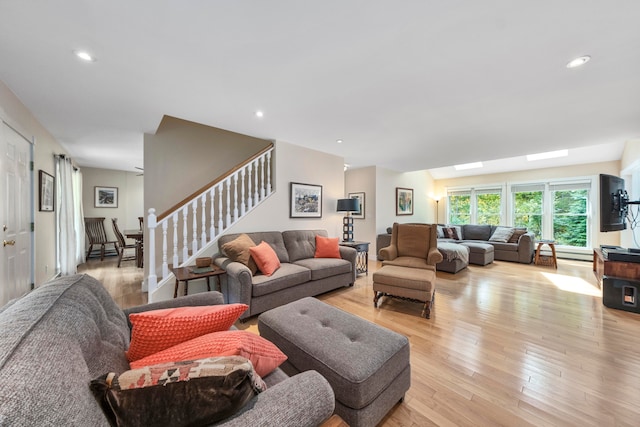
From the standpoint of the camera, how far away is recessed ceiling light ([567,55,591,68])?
1.85 meters

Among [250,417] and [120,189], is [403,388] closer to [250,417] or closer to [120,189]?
[250,417]

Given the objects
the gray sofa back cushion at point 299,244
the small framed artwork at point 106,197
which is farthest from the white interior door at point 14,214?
the small framed artwork at point 106,197

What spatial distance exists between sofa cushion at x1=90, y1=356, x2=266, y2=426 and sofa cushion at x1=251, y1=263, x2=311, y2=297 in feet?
6.37

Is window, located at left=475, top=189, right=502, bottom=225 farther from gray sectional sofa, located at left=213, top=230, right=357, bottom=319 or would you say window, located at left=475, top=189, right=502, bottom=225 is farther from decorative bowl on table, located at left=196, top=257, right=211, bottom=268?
decorative bowl on table, located at left=196, top=257, right=211, bottom=268

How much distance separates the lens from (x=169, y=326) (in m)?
1.01

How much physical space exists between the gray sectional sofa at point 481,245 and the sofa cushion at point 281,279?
2946 mm

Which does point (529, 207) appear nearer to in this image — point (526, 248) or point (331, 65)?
point (526, 248)

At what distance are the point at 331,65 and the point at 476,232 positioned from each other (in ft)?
20.6

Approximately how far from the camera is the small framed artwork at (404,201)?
6590 millimetres

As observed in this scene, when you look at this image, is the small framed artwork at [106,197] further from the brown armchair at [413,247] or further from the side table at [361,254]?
the brown armchair at [413,247]

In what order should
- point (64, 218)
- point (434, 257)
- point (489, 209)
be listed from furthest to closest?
point (489, 209) → point (64, 218) → point (434, 257)

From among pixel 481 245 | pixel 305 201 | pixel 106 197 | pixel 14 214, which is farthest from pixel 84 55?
pixel 481 245

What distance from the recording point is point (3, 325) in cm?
64

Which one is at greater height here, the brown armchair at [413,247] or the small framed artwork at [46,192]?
the small framed artwork at [46,192]
